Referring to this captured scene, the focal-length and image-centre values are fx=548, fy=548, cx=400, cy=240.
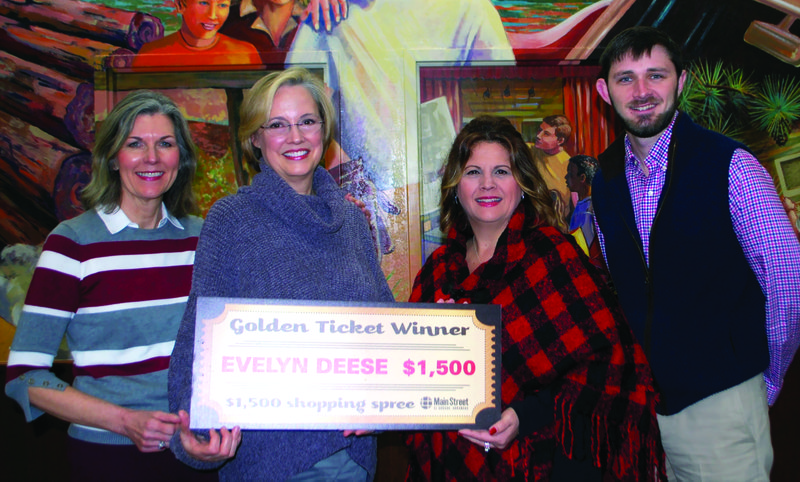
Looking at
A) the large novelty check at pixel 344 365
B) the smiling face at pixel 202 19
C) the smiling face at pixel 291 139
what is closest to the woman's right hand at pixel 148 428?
the large novelty check at pixel 344 365

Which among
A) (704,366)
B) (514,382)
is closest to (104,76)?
(514,382)

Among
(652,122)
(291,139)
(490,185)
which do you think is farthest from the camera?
(652,122)

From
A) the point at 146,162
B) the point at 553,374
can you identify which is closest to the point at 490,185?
the point at 553,374

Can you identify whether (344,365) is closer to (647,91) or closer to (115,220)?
(115,220)

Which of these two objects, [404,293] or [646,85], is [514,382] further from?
[404,293]

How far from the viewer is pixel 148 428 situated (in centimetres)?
145

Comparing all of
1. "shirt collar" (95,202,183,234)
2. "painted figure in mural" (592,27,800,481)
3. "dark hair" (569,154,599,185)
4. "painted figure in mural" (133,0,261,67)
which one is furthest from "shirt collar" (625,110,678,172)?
"painted figure in mural" (133,0,261,67)

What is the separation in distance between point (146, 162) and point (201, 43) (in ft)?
7.20

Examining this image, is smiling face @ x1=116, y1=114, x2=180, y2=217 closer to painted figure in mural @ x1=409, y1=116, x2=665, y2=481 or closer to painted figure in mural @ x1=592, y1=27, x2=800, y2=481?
painted figure in mural @ x1=409, y1=116, x2=665, y2=481

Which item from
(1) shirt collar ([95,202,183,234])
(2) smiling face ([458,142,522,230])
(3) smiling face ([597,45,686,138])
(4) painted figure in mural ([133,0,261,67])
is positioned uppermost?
(4) painted figure in mural ([133,0,261,67])

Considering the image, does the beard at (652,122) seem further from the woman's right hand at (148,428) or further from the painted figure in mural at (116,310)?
the woman's right hand at (148,428)

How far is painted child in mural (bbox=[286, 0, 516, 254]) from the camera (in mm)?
3547

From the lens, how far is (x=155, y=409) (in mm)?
1570

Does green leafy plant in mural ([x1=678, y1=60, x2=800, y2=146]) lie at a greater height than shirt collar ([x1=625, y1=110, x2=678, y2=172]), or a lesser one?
greater
